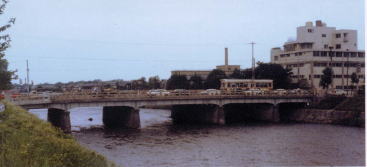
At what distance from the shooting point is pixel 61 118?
54.3 m

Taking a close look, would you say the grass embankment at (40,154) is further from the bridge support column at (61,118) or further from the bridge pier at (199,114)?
the bridge pier at (199,114)

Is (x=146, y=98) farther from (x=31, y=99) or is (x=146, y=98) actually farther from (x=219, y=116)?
(x=31, y=99)

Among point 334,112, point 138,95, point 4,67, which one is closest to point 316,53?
point 334,112

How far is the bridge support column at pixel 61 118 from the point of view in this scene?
2045 inches

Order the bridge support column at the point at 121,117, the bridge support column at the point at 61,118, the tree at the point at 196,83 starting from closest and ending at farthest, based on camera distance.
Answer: the bridge support column at the point at 61,118, the bridge support column at the point at 121,117, the tree at the point at 196,83

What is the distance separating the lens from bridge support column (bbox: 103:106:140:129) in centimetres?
5844

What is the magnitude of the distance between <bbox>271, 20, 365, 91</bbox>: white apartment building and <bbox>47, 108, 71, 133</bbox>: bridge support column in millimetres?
56367

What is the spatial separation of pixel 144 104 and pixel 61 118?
11357 millimetres

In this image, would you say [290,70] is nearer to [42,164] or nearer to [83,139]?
[83,139]

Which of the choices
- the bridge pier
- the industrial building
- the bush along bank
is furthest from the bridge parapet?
the industrial building

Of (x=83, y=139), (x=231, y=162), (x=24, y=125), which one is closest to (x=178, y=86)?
(x=83, y=139)

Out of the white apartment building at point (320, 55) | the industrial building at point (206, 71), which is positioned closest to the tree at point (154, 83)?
the industrial building at point (206, 71)

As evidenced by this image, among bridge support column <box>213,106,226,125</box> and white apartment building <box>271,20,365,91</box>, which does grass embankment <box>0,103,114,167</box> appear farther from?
white apartment building <box>271,20,365,91</box>

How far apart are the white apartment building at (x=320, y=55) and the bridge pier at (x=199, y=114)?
1256 inches
